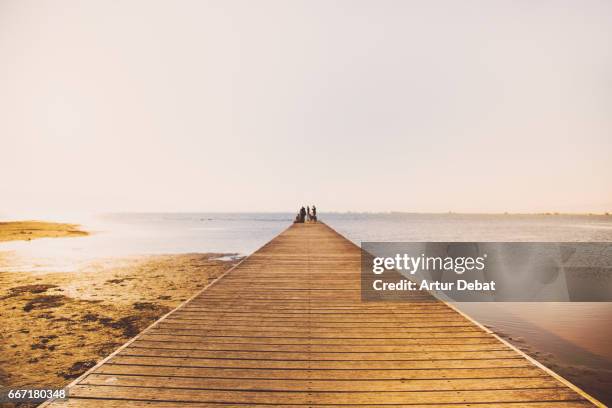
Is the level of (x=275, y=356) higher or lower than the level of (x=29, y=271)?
higher

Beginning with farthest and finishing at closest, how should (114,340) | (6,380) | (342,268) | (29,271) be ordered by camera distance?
(29,271)
(342,268)
(114,340)
(6,380)

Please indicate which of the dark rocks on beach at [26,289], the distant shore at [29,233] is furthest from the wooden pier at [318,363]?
the distant shore at [29,233]

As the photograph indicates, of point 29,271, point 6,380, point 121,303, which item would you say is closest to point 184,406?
point 6,380

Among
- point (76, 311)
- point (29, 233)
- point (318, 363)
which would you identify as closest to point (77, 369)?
point (76, 311)

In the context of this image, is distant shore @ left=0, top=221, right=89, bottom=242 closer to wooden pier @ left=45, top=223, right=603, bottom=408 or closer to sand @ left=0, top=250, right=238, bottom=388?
sand @ left=0, top=250, right=238, bottom=388

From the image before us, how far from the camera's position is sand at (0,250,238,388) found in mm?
5992

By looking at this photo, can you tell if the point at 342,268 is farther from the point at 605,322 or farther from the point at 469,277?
the point at 469,277

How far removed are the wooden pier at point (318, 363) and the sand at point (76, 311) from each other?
2.59 metres

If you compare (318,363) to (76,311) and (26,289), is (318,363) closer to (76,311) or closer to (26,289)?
(76,311)

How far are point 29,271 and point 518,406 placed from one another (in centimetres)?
1858

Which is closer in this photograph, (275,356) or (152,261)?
(275,356)

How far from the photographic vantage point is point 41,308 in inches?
373

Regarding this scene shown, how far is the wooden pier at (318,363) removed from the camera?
305 centimetres

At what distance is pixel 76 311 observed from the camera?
9.29m
